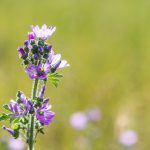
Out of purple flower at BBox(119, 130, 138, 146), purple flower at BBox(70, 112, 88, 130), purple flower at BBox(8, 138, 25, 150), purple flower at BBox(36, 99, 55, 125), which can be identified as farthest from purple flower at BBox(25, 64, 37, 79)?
purple flower at BBox(70, 112, 88, 130)

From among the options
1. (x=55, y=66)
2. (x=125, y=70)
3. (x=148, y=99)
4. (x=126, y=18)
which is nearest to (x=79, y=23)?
(x=126, y=18)

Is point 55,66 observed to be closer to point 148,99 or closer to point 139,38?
point 148,99

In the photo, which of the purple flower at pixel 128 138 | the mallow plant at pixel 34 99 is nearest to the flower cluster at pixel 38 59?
the mallow plant at pixel 34 99

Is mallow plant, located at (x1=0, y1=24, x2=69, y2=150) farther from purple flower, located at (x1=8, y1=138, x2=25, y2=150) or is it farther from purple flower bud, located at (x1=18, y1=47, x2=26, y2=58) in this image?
purple flower, located at (x1=8, y1=138, x2=25, y2=150)

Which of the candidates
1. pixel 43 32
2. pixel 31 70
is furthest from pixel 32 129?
pixel 43 32

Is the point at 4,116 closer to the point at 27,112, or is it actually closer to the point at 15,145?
the point at 27,112

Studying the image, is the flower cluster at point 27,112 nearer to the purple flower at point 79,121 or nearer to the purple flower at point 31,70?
the purple flower at point 31,70

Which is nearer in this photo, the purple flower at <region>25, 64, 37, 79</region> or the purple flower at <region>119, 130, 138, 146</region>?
the purple flower at <region>25, 64, 37, 79</region>
